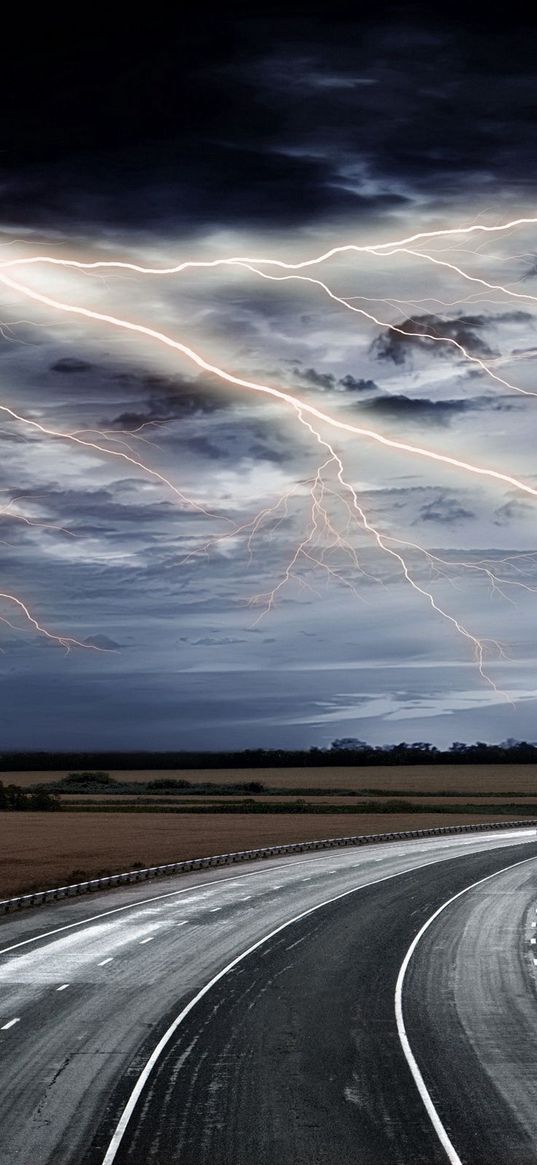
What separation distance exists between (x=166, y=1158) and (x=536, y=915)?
26066 mm

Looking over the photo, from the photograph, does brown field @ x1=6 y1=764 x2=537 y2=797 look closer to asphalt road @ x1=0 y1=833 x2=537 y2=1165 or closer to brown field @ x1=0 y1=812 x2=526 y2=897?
brown field @ x1=0 y1=812 x2=526 y2=897

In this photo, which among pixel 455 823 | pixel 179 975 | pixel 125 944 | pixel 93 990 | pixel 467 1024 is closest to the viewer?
pixel 467 1024

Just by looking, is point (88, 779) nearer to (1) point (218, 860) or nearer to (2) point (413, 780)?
(2) point (413, 780)

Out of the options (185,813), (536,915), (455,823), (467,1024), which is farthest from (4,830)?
(467,1024)

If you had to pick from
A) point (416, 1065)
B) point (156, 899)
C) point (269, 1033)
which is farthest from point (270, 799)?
point (416, 1065)

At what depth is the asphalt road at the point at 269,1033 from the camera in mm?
15305

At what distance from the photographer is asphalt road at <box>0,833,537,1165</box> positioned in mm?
15305

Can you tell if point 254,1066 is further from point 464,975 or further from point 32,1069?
point 464,975

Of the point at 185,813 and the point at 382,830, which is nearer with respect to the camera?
the point at 382,830

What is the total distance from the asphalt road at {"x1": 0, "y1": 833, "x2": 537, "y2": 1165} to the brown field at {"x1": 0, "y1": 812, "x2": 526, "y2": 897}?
1245 cm

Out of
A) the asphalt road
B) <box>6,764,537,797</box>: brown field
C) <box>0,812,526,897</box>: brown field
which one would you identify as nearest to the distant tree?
<box>6,764,537,797</box>: brown field

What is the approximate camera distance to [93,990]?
82.7ft

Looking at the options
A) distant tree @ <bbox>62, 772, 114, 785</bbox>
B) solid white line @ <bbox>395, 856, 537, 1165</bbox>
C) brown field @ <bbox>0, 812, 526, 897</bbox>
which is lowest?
solid white line @ <bbox>395, 856, 537, 1165</bbox>

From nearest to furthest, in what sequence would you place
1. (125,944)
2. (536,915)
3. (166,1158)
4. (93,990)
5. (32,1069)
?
(166,1158)
(32,1069)
(93,990)
(125,944)
(536,915)
